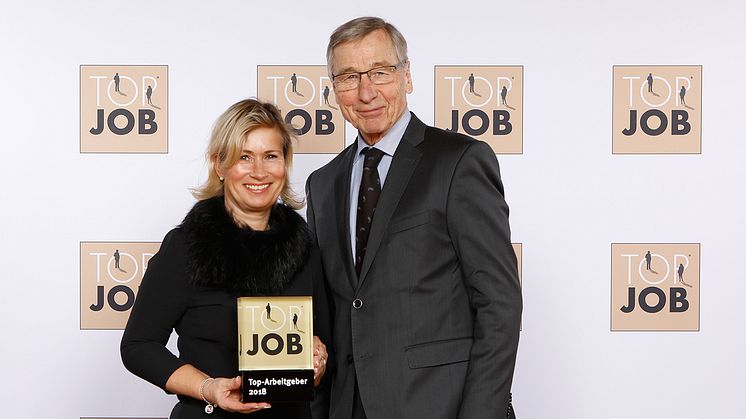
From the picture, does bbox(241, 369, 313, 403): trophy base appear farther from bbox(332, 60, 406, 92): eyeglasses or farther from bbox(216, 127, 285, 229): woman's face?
bbox(332, 60, 406, 92): eyeglasses

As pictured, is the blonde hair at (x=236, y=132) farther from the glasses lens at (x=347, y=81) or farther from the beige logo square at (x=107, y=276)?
the beige logo square at (x=107, y=276)

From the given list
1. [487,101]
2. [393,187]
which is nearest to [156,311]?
[393,187]

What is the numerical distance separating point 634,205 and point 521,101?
20.7 inches

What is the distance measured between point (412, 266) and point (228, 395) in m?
0.47

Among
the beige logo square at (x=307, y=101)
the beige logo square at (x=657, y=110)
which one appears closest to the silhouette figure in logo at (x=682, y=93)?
the beige logo square at (x=657, y=110)

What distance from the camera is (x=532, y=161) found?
2.60m

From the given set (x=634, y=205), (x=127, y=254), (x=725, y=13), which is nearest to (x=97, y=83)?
(x=127, y=254)

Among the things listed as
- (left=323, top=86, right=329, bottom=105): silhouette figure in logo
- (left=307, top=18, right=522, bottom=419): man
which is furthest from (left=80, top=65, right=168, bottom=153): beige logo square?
(left=307, top=18, right=522, bottom=419): man

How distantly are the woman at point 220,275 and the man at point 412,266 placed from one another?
11 cm

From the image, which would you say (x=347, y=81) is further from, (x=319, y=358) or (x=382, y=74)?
(x=319, y=358)

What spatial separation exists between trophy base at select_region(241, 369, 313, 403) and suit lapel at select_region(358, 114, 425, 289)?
0.87ft

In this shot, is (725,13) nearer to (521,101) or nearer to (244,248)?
(521,101)

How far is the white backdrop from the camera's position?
2596 mm

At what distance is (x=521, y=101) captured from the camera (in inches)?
102
